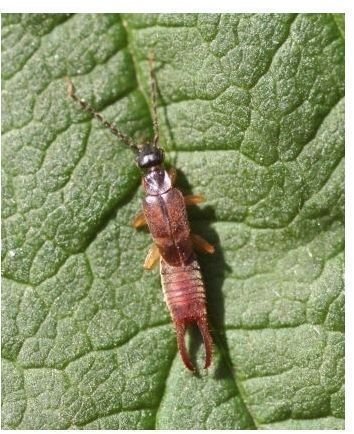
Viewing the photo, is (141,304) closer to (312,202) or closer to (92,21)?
(312,202)

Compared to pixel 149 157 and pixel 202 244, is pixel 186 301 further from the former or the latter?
pixel 149 157

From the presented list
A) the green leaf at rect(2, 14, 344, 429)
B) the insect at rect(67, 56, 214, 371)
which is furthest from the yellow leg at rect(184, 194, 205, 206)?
the green leaf at rect(2, 14, 344, 429)

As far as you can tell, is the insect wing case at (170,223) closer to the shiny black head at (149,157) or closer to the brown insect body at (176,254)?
the brown insect body at (176,254)

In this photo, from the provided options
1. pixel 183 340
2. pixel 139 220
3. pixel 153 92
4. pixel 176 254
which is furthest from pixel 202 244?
pixel 153 92

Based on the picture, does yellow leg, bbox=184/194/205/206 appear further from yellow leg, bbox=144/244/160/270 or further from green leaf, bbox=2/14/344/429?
yellow leg, bbox=144/244/160/270

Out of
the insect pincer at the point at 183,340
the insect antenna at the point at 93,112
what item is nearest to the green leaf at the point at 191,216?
the insect antenna at the point at 93,112

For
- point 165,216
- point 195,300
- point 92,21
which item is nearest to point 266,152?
point 165,216
